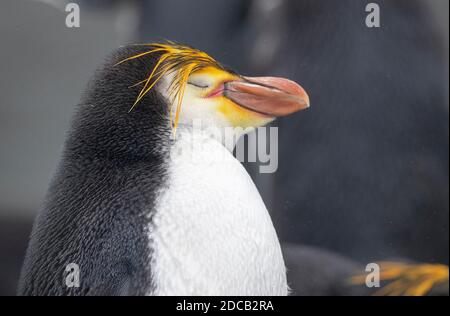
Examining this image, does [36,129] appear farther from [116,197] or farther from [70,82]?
[116,197]

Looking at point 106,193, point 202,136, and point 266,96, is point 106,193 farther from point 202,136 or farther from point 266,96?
point 266,96

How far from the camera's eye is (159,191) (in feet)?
2.28

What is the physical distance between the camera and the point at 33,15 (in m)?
1.14

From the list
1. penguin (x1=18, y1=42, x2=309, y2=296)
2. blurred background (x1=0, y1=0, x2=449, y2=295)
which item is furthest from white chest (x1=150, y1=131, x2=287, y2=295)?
blurred background (x1=0, y1=0, x2=449, y2=295)

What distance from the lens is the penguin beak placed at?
795 mm

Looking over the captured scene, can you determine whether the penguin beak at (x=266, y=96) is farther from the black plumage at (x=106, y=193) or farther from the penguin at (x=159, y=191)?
the black plumage at (x=106, y=193)

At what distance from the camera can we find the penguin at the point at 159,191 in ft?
2.18

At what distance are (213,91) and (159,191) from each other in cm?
17

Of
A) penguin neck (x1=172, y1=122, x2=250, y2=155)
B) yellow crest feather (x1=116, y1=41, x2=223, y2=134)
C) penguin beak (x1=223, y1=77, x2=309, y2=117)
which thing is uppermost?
yellow crest feather (x1=116, y1=41, x2=223, y2=134)

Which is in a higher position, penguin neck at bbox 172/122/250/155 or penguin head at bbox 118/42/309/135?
penguin head at bbox 118/42/309/135

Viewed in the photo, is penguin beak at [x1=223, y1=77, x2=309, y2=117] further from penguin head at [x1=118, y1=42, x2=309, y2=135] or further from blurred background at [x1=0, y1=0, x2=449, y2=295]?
blurred background at [x1=0, y1=0, x2=449, y2=295]

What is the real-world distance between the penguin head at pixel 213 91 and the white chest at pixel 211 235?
0.18ft

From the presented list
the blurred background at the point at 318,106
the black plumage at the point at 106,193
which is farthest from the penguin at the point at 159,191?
the blurred background at the point at 318,106

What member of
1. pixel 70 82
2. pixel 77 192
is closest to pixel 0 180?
pixel 70 82
